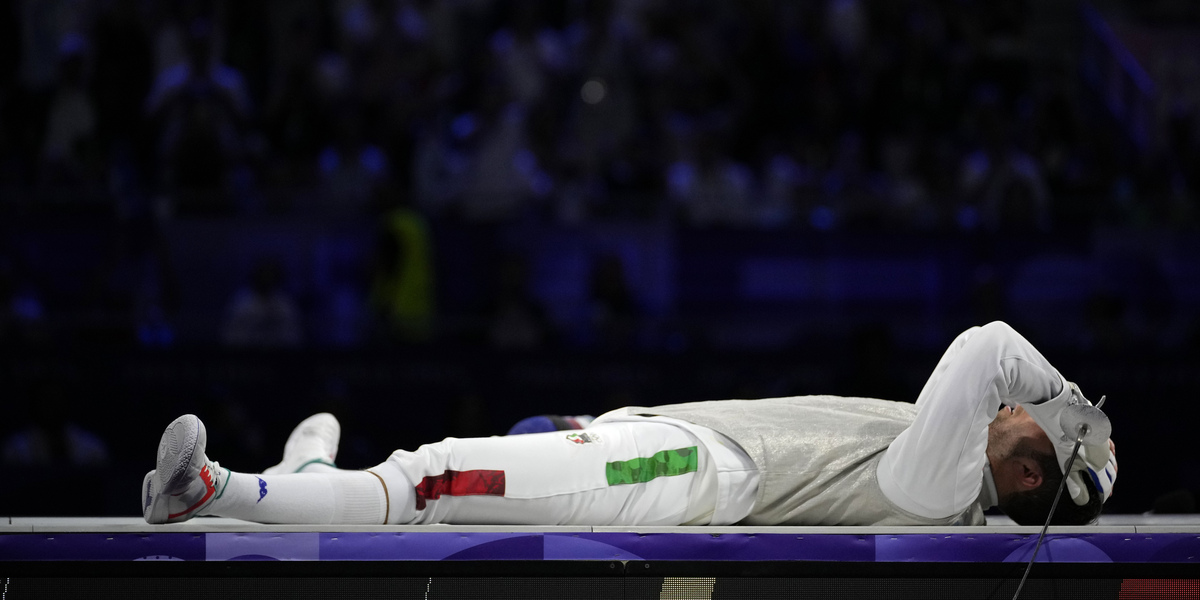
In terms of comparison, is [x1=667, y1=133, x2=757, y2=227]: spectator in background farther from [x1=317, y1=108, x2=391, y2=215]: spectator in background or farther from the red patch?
the red patch

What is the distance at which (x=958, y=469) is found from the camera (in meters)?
2.12

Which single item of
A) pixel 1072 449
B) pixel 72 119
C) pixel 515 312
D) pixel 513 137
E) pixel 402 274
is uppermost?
pixel 72 119

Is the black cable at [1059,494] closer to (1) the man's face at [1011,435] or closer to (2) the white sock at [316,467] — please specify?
(1) the man's face at [1011,435]

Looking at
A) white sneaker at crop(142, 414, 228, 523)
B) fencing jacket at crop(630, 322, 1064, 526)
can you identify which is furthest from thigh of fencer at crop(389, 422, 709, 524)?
white sneaker at crop(142, 414, 228, 523)

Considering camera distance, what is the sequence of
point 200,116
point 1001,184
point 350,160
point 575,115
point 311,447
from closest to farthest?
1. point 311,447
2. point 200,116
3. point 350,160
4. point 1001,184
5. point 575,115

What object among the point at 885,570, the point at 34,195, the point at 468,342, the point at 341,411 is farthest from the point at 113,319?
the point at 885,570

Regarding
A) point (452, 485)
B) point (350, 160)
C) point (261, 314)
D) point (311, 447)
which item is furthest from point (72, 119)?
point (452, 485)

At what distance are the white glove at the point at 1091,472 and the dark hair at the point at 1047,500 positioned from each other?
0.02m

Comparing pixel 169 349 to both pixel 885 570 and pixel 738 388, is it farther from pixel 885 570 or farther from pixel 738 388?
pixel 885 570

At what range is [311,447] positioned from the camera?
8.19 feet

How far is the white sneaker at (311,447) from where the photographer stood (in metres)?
2.43

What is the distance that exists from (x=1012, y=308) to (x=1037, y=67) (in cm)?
284

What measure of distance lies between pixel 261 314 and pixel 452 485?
2707 mm

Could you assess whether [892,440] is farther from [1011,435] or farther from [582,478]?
[582,478]
